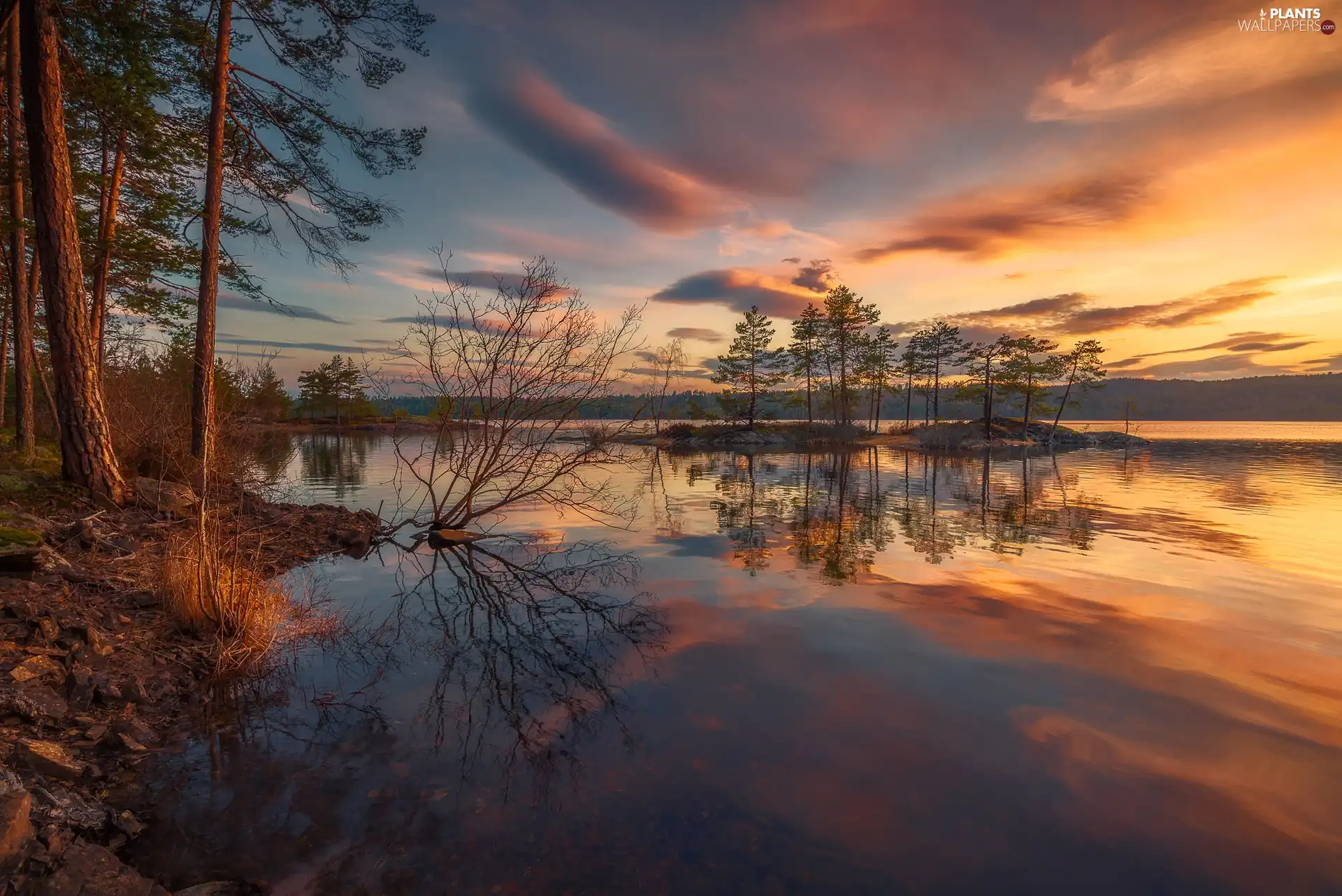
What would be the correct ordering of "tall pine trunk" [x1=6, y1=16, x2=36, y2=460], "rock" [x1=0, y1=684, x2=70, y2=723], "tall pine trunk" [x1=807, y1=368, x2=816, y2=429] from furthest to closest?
"tall pine trunk" [x1=807, y1=368, x2=816, y2=429] < "tall pine trunk" [x1=6, y1=16, x2=36, y2=460] < "rock" [x1=0, y1=684, x2=70, y2=723]

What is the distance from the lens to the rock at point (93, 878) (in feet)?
9.28

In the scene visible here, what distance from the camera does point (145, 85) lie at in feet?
35.7

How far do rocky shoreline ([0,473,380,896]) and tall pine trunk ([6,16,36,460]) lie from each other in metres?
9.53

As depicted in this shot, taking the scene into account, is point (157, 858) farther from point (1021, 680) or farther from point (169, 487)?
point (169, 487)

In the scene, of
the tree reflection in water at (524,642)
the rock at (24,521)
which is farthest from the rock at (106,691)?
the rock at (24,521)

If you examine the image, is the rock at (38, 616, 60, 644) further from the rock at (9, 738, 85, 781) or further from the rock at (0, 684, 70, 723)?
the rock at (9, 738, 85, 781)

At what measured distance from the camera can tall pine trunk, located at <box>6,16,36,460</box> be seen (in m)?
13.6

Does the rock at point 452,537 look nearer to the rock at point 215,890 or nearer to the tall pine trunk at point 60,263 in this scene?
the tall pine trunk at point 60,263

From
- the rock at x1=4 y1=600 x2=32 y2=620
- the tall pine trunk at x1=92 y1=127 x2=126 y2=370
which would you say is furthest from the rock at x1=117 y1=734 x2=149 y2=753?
the tall pine trunk at x1=92 y1=127 x2=126 y2=370

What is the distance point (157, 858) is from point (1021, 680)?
766 cm

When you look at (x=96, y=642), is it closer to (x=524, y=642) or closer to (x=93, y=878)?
(x=93, y=878)

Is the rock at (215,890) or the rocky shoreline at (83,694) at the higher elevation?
the rocky shoreline at (83,694)

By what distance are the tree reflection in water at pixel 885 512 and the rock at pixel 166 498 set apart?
1077 centimetres

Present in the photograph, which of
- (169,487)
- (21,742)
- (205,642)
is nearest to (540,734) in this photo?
(21,742)
